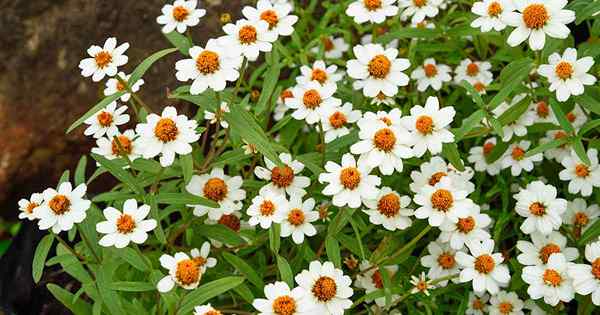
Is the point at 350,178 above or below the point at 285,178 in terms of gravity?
above

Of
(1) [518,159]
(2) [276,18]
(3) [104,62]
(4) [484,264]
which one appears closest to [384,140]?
(4) [484,264]

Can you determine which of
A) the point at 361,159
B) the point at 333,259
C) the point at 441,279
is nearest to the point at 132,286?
the point at 333,259

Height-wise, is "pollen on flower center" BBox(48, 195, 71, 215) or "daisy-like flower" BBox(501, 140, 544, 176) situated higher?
"pollen on flower center" BBox(48, 195, 71, 215)

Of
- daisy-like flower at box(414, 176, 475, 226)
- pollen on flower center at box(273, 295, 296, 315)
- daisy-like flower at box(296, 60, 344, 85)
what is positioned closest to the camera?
pollen on flower center at box(273, 295, 296, 315)

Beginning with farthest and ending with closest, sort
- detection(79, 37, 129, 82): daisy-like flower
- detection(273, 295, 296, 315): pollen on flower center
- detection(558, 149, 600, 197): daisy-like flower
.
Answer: detection(558, 149, 600, 197): daisy-like flower < detection(79, 37, 129, 82): daisy-like flower < detection(273, 295, 296, 315): pollen on flower center

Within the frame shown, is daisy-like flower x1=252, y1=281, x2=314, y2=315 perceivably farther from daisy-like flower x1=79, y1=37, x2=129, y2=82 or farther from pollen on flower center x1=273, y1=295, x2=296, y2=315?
daisy-like flower x1=79, y1=37, x2=129, y2=82

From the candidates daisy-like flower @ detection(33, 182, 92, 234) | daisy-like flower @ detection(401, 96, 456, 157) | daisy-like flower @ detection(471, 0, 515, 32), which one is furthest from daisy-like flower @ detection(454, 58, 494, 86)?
daisy-like flower @ detection(33, 182, 92, 234)

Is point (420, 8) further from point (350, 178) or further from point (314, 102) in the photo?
point (350, 178)
